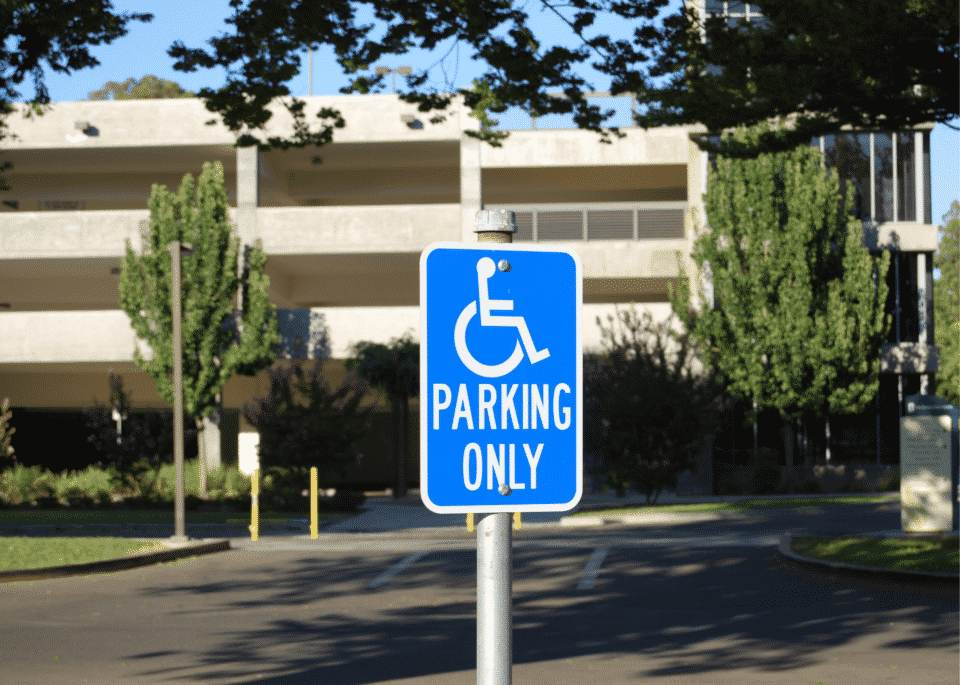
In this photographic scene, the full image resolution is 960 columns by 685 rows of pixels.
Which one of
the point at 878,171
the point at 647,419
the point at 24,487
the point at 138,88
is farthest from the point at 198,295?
the point at 138,88

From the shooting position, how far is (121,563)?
17.0 m

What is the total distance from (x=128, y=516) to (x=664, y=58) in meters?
18.8

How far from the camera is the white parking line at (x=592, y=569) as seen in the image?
14.7 m

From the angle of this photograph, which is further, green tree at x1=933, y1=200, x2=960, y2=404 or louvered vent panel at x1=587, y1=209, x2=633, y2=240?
green tree at x1=933, y1=200, x2=960, y2=404

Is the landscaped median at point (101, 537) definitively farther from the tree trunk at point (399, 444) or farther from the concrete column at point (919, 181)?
the concrete column at point (919, 181)

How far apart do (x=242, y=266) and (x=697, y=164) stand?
1428cm

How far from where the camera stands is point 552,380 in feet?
8.92

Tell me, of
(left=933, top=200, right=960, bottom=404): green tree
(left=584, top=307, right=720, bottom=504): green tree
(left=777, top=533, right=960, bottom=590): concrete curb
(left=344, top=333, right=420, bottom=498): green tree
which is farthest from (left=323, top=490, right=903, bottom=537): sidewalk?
(left=933, top=200, right=960, bottom=404): green tree

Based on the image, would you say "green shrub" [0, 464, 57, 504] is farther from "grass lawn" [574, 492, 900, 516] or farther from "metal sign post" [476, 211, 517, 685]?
"metal sign post" [476, 211, 517, 685]

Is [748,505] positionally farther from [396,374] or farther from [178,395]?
[178,395]

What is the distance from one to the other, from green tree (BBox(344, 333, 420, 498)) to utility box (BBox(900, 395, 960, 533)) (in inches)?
634

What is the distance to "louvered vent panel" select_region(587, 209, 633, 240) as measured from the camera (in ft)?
123

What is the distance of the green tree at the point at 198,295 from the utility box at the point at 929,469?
19.1m

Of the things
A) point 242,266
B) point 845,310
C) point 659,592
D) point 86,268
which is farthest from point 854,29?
point 86,268
